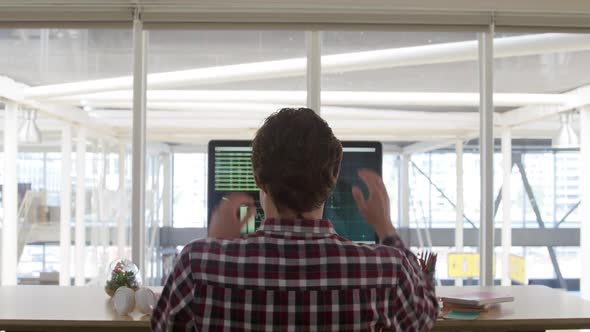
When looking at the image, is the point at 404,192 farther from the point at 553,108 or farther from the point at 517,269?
the point at 553,108

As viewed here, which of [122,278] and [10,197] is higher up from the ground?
[10,197]

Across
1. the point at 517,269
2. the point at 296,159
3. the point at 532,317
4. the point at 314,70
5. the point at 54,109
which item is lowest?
the point at 517,269

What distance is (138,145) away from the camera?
4801 millimetres

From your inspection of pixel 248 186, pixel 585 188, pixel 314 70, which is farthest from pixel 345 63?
pixel 248 186

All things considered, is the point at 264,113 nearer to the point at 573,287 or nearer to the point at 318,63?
the point at 318,63

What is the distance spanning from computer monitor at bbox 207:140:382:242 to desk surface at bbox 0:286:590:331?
46 cm

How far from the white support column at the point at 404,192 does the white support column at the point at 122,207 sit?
1988 mm

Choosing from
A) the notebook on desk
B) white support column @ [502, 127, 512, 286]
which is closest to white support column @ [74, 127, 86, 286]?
white support column @ [502, 127, 512, 286]

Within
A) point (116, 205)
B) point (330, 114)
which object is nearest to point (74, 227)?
point (116, 205)

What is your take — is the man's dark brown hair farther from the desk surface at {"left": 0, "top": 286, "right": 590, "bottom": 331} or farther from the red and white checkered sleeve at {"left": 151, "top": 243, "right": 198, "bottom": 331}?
the desk surface at {"left": 0, "top": 286, "right": 590, "bottom": 331}

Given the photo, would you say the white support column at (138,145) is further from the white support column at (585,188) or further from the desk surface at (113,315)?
the white support column at (585,188)

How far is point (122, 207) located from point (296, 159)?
4.04 metres

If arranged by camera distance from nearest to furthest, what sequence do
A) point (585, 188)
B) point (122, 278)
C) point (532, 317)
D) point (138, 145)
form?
point (532, 317) → point (122, 278) → point (138, 145) → point (585, 188)

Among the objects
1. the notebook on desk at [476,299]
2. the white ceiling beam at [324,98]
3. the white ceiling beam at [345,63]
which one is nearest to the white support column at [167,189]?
the white ceiling beam at [324,98]
